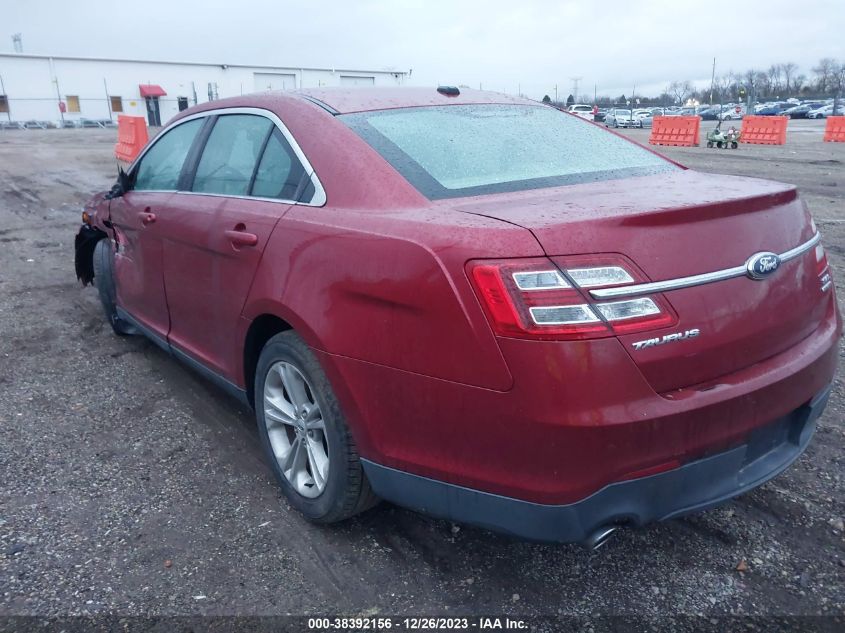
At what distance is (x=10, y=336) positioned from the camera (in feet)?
17.3

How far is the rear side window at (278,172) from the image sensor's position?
2885 millimetres

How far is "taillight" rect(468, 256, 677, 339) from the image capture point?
1923 millimetres

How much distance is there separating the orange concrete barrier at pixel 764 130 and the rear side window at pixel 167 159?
25482 millimetres

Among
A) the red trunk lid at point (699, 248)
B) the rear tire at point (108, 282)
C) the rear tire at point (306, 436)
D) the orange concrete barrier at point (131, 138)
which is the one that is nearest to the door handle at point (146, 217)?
the rear tire at point (108, 282)

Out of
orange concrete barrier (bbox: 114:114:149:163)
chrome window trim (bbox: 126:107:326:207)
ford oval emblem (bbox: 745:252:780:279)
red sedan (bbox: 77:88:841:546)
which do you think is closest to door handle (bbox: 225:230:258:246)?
red sedan (bbox: 77:88:841:546)

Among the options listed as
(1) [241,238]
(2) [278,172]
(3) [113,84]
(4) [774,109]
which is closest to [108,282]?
(1) [241,238]

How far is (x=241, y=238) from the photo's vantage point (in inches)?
118

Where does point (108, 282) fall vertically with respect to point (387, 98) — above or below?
below

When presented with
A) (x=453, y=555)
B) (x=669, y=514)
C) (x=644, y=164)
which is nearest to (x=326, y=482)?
(x=453, y=555)

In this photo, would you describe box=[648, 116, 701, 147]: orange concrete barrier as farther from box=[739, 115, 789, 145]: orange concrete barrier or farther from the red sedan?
the red sedan

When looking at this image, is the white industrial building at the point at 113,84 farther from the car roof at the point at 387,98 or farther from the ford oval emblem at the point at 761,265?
the ford oval emblem at the point at 761,265

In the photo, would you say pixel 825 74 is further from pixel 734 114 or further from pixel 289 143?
pixel 289 143

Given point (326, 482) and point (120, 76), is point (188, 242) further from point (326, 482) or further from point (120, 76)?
point (120, 76)

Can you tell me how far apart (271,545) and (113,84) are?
57.9m
